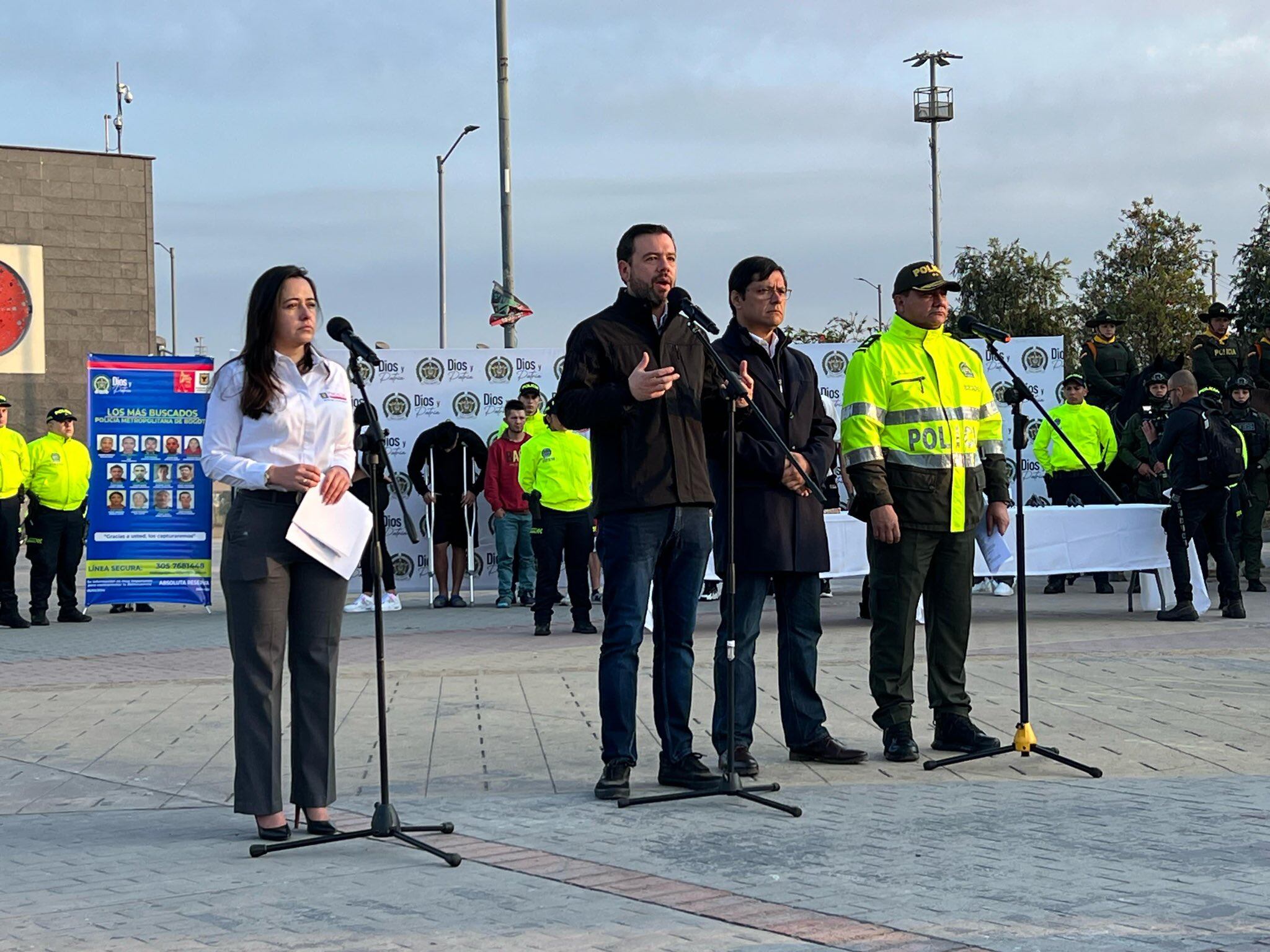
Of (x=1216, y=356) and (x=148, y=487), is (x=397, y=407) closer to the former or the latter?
(x=148, y=487)

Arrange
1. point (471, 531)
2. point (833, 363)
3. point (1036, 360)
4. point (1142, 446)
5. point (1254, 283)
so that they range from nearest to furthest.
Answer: point (1142, 446), point (471, 531), point (1036, 360), point (833, 363), point (1254, 283)

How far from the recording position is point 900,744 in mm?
7242

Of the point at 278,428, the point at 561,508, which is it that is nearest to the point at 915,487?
the point at 278,428

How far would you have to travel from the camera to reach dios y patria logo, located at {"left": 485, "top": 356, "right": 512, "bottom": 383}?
59.3 feet

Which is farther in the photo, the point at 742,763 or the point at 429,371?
the point at 429,371

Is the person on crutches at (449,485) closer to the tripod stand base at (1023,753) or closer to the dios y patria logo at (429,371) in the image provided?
the dios y patria logo at (429,371)

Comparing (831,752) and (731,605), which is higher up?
(731,605)

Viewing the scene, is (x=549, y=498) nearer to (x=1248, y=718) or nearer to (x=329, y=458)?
(x=1248, y=718)

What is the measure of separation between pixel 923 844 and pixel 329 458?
8.08 feet

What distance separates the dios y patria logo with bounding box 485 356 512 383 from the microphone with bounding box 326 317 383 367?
1218 cm

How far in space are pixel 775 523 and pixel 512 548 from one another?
34.6 ft

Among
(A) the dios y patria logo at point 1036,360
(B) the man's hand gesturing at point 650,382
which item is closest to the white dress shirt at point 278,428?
(B) the man's hand gesturing at point 650,382

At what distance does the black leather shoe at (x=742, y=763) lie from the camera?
22.5ft

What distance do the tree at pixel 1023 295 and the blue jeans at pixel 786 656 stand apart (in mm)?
37001
